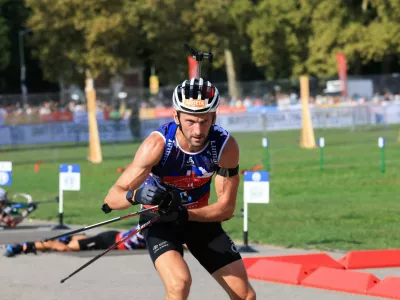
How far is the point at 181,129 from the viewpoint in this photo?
23.3 ft

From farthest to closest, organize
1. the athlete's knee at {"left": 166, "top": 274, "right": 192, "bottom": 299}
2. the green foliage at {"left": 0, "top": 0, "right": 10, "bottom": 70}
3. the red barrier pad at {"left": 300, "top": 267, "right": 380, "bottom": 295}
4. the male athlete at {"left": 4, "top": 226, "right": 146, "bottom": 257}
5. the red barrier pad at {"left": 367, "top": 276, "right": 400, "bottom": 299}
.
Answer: the green foliage at {"left": 0, "top": 0, "right": 10, "bottom": 70} < the male athlete at {"left": 4, "top": 226, "right": 146, "bottom": 257} < the red barrier pad at {"left": 300, "top": 267, "right": 380, "bottom": 295} < the red barrier pad at {"left": 367, "top": 276, "right": 400, "bottom": 299} < the athlete's knee at {"left": 166, "top": 274, "right": 192, "bottom": 299}

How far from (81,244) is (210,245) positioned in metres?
6.54

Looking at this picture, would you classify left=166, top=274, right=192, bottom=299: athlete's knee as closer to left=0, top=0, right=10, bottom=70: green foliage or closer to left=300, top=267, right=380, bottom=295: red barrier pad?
left=300, top=267, right=380, bottom=295: red barrier pad

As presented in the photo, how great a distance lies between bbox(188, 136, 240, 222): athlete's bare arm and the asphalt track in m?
2.98

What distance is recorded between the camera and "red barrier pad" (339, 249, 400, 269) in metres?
11.9

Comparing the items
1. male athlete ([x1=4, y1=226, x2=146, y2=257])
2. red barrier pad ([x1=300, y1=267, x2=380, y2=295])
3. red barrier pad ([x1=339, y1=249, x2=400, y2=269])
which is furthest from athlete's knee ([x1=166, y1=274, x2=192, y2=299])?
male athlete ([x1=4, y1=226, x2=146, y2=257])

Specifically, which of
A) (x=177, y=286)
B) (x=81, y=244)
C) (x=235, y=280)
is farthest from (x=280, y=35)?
(x=177, y=286)

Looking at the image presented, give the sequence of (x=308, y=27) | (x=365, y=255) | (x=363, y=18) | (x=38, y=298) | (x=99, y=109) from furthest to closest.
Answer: (x=308, y=27) → (x=363, y=18) → (x=99, y=109) → (x=365, y=255) → (x=38, y=298)

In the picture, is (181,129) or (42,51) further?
(42,51)

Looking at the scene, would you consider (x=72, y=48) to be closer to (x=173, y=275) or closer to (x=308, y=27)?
(x=308, y=27)

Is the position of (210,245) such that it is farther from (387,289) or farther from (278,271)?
(278,271)

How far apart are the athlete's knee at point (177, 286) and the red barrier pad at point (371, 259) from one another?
16.9 feet

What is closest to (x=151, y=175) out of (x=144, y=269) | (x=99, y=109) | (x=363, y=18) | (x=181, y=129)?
(x=181, y=129)

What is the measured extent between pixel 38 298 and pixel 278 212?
8856 millimetres
